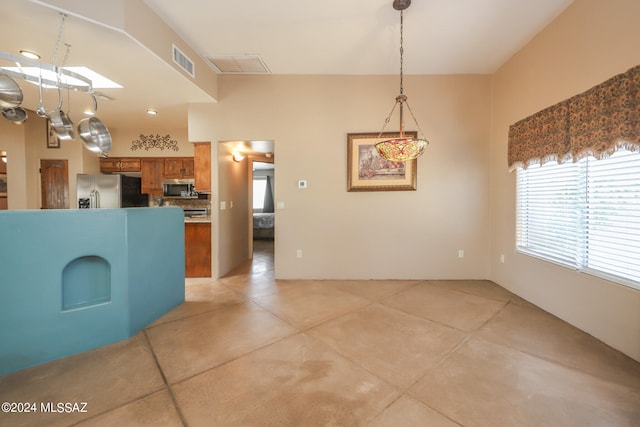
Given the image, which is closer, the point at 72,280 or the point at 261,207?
the point at 72,280

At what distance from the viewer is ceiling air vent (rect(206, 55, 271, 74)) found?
10.7ft

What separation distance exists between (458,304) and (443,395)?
1634mm

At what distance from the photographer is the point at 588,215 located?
7.77 ft

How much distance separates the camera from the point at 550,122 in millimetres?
2623

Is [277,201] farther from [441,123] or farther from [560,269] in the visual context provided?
[560,269]

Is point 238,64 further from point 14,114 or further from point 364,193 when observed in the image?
point 364,193

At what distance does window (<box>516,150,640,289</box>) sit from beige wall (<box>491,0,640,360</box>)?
0.49 ft

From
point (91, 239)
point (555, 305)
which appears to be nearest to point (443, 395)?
point (555, 305)

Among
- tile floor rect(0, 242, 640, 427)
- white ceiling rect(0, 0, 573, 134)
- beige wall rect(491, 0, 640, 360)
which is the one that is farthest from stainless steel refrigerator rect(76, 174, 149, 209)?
beige wall rect(491, 0, 640, 360)

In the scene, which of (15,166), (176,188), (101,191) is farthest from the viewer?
(176,188)

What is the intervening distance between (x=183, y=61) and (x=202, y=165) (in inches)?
59.7

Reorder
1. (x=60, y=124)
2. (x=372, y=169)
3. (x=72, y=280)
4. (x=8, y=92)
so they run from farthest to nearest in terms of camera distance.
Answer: (x=372, y=169) → (x=60, y=124) → (x=72, y=280) → (x=8, y=92)

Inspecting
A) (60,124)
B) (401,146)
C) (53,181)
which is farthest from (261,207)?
(401,146)

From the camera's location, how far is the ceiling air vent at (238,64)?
3.28 metres
